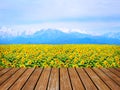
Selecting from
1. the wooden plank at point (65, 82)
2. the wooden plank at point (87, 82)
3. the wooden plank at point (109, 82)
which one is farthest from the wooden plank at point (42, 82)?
the wooden plank at point (109, 82)

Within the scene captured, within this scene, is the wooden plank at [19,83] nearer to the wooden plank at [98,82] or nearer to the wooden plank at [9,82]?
the wooden plank at [9,82]

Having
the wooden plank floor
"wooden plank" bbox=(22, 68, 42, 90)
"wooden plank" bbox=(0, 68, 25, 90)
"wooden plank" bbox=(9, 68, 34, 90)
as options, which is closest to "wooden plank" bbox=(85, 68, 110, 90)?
the wooden plank floor

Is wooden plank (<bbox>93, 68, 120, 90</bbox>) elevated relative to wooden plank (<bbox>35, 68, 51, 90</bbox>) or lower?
lower

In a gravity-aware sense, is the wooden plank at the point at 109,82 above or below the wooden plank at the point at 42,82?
below

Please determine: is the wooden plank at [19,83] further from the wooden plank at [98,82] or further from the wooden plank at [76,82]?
the wooden plank at [98,82]

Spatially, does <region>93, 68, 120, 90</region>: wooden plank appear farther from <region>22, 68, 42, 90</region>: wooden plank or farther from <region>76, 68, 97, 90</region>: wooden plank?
<region>22, 68, 42, 90</region>: wooden plank

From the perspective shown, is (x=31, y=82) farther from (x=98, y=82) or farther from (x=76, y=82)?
(x=98, y=82)

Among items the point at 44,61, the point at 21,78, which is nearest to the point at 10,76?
the point at 21,78

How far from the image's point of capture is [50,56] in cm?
1002

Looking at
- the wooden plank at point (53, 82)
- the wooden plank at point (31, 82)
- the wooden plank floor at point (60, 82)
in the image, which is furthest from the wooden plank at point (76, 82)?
the wooden plank at point (31, 82)

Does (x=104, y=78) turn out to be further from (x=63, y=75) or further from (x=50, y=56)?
(x=50, y=56)

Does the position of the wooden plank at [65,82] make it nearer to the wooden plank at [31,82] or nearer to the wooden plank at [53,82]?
the wooden plank at [53,82]

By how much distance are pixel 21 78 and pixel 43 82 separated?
0.72 meters

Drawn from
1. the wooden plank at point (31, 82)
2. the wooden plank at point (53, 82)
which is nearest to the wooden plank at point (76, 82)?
the wooden plank at point (53, 82)
